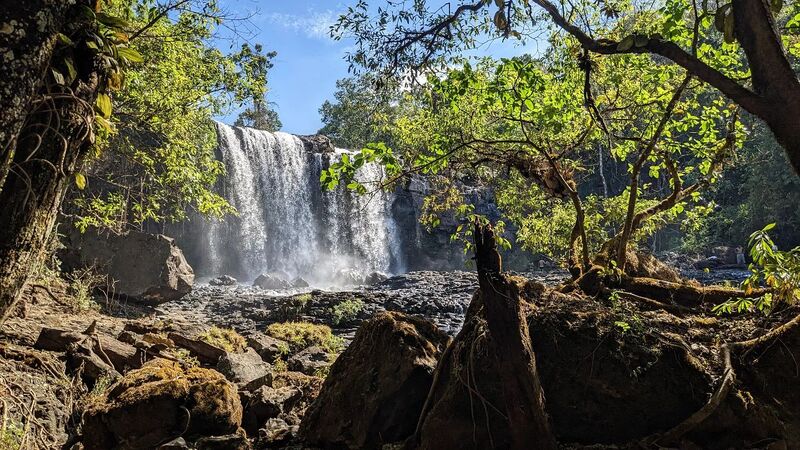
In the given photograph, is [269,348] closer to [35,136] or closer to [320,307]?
[320,307]

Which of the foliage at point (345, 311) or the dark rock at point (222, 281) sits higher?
the dark rock at point (222, 281)

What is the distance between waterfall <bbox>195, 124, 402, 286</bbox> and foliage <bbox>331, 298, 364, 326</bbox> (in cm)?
1136

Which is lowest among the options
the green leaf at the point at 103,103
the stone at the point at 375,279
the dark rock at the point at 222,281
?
the green leaf at the point at 103,103

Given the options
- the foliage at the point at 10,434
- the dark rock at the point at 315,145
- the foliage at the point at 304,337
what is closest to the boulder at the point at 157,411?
the foliage at the point at 10,434

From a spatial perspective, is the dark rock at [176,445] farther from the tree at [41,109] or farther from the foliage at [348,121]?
the foliage at [348,121]

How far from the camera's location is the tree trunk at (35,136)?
6.40 ft

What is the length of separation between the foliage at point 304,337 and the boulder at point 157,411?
532cm

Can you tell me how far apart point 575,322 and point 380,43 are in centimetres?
405

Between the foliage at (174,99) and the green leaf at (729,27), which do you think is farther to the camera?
the foliage at (174,99)

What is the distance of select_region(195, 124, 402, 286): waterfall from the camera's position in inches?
1067

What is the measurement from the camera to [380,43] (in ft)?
20.6

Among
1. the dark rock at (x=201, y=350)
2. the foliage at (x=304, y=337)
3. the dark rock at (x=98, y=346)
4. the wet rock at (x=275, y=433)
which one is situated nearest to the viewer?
the wet rock at (x=275, y=433)

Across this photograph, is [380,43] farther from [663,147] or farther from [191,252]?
[191,252]

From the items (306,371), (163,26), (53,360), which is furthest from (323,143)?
(53,360)
